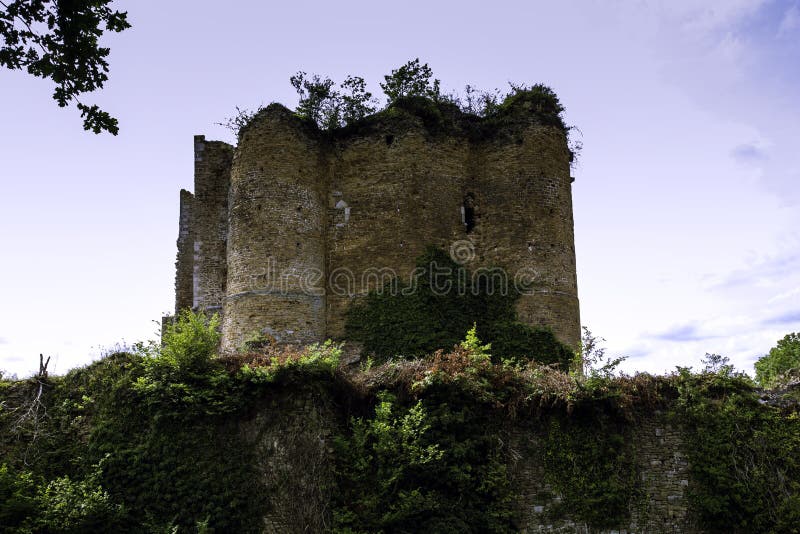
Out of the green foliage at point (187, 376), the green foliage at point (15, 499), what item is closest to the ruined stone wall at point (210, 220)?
the green foliage at point (187, 376)

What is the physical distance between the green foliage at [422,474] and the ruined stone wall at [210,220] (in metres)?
11.9

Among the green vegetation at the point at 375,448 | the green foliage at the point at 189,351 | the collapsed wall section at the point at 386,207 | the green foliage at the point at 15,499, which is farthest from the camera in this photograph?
the collapsed wall section at the point at 386,207

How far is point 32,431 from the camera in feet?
44.7

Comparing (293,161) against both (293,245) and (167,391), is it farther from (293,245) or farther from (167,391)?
(167,391)

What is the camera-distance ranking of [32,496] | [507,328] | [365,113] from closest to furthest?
[32,496]
[507,328]
[365,113]

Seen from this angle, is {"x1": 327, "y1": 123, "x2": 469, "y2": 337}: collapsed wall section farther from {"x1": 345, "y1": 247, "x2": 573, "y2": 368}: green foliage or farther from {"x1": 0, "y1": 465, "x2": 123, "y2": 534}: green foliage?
{"x1": 0, "y1": 465, "x2": 123, "y2": 534}: green foliage

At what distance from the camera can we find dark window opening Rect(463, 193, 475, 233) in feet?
72.2

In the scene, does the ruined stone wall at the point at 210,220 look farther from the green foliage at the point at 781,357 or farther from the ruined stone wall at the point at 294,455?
the green foliage at the point at 781,357

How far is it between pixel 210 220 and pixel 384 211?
6.52 metres

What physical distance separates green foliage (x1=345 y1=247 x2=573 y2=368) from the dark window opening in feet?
4.59

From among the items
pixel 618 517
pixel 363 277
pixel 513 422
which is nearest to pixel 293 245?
pixel 363 277

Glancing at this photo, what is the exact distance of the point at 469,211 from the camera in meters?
22.2

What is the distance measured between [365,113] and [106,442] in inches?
579

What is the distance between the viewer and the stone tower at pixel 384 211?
814 inches
